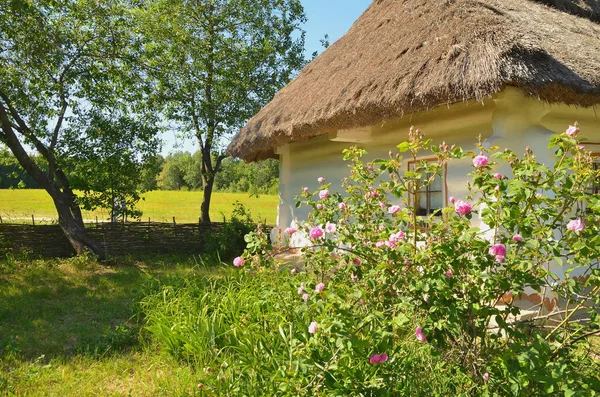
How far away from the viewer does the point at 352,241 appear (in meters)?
2.52

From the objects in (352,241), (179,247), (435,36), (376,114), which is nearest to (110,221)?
(179,247)

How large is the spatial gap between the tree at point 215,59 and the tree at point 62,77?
4.56 ft

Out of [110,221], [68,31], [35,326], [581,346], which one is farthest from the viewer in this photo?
[110,221]

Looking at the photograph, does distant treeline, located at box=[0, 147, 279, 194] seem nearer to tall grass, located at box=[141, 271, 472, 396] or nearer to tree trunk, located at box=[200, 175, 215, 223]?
tree trunk, located at box=[200, 175, 215, 223]

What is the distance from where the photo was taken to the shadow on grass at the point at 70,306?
3.86m

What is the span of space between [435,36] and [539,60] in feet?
3.83

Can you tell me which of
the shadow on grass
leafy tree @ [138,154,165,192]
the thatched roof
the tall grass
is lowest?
the shadow on grass

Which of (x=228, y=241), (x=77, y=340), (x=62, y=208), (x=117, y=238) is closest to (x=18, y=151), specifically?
(x=62, y=208)

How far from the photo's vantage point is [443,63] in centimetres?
428

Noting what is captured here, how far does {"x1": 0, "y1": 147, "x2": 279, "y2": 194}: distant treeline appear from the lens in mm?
9125

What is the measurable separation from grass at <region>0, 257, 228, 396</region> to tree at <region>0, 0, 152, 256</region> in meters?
1.51

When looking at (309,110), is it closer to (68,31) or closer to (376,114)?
(376,114)

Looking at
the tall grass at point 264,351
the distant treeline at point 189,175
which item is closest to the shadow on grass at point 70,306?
the tall grass at point 264,351

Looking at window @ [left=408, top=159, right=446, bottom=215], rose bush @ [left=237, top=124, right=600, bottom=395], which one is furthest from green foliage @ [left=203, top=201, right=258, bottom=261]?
rose bush @ [left=237, top=124, right=600, bottom=395]
